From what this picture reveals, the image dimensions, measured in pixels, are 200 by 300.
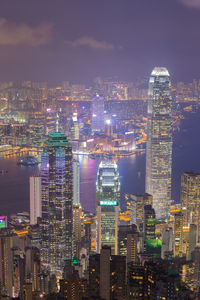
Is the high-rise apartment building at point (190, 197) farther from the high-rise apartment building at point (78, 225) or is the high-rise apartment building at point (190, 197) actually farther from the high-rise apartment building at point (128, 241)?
the high-rise apartment building at point (78, 225)

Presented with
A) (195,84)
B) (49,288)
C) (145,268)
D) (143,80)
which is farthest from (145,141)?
(145,268)

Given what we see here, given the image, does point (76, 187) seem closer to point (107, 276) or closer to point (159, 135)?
point (159, 135)

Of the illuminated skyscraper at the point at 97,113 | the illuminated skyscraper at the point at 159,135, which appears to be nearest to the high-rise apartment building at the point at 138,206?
the illuminated skyscraper at the point at 159,135

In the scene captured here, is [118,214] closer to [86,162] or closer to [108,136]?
[86,162]

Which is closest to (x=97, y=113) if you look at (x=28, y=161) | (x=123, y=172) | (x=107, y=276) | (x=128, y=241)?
(x=28, y=161)

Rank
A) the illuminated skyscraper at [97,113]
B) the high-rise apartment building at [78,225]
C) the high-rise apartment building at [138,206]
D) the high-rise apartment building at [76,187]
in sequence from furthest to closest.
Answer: the illuminated skyscraper at [97,113], the high-rise apartment building at [76,187], the high-rise apartment building at [138,206], the high-rise apartment building at [78,225]

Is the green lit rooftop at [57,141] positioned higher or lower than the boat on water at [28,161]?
higher

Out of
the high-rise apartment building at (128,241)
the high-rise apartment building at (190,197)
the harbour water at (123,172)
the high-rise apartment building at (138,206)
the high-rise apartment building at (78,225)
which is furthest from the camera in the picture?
the harbour water at (123,172)
